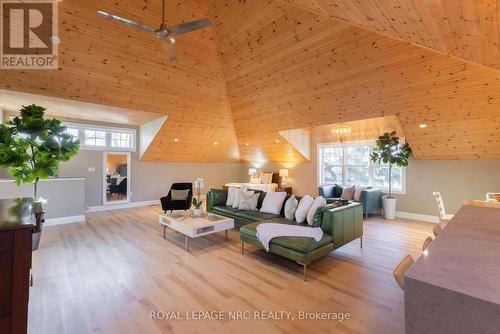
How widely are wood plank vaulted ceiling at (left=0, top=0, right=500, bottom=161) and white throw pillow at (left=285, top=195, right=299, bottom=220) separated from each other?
2.45m

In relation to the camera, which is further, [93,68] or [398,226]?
[398,226]

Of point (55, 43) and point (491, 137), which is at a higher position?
point (55, 43)

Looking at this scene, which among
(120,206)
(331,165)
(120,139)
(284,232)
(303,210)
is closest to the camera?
(284,232)

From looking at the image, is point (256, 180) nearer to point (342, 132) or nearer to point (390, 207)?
point (342, 132)

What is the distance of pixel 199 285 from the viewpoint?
9.11ft

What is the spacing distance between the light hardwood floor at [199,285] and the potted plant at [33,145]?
111 cm

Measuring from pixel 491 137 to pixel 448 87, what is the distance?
1750mm

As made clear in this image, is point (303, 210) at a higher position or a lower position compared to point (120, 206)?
higher

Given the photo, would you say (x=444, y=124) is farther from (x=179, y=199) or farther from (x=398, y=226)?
(x=179, y=199)

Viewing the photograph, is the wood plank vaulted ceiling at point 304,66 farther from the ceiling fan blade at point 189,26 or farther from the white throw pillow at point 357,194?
the white throw pillow at point 357,194

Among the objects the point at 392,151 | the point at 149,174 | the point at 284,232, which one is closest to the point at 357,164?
the point at 392,151

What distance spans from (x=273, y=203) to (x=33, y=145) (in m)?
4.03

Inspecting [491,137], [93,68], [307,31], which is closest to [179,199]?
[93,68]

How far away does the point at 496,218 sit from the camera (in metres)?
1.91
